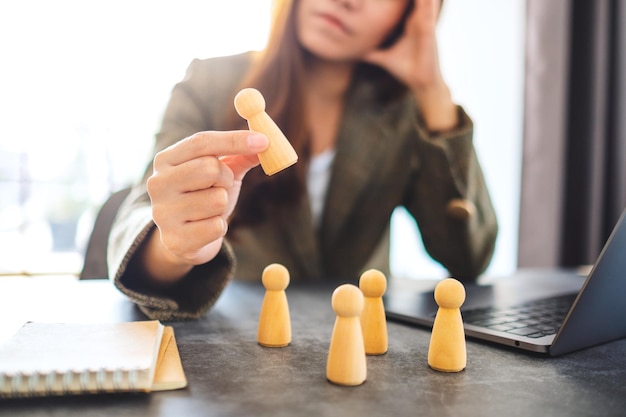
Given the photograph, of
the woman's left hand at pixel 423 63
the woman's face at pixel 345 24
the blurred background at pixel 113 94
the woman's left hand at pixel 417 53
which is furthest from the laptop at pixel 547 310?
the blurred background at pixel 113 94

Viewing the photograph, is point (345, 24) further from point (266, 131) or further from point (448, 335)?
point (448, 335)

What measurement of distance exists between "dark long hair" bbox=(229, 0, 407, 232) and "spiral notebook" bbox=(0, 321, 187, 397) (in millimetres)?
851

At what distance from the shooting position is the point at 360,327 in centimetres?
51

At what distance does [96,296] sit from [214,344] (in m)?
0.39

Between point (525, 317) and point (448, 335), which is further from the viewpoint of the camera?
point (525, 317)

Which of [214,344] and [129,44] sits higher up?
[129,44]

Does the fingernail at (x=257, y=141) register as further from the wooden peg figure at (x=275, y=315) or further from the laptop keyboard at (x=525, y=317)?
the laptop keyboard at (x=525, y=317)

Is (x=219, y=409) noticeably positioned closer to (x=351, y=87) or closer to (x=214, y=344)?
(x=214, y=344)

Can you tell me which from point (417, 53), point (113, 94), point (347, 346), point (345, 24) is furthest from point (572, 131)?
point (113, 94)

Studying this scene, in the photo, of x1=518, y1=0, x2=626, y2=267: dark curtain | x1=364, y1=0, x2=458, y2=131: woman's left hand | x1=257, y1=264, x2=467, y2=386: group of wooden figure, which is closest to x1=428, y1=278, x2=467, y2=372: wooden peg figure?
x1=257, y1=264, x2=467, y2=386: group of wooden figure

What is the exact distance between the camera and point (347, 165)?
4.66ft

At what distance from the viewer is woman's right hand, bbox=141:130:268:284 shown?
592 millimetres

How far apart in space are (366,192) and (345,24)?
45 centimetres

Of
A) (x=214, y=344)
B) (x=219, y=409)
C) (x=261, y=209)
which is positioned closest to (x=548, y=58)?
(x=261, y=209)
